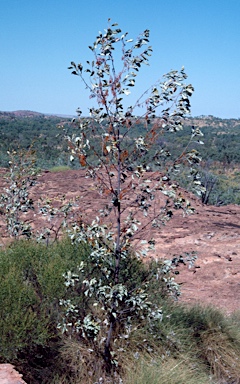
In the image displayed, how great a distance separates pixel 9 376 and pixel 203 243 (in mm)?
5669

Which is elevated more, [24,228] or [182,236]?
[24,228]

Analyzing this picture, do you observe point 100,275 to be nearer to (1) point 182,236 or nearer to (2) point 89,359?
(2) point 89,359

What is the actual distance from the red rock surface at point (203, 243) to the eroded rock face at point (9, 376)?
220cm

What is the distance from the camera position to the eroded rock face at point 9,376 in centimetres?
305

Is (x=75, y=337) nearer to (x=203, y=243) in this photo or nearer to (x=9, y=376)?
(x=9, y=376)

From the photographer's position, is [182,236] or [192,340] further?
[182,236]

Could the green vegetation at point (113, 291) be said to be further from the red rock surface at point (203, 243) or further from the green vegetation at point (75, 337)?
the red rock surface at point (203, 243)

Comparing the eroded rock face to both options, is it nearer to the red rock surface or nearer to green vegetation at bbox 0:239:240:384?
green vegetation at bbox 0:239:240:384

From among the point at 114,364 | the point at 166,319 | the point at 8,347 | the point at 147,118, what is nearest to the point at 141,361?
the point at 114,364

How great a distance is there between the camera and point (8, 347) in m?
3.44

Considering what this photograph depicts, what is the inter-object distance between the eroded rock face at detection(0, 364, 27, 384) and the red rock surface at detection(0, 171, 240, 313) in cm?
220

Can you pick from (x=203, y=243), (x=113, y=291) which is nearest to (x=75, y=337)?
(x=113, y=291)

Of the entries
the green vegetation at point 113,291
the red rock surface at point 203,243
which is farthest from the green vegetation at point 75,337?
the red rock surface at point 203,243

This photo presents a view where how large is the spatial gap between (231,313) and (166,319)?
153 centimetres
